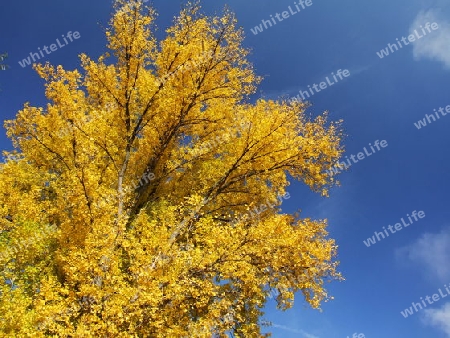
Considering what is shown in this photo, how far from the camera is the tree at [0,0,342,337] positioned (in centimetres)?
1262

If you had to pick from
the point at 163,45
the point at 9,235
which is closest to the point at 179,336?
the point at 9,235

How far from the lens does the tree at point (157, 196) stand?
1262 cm

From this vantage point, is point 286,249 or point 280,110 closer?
point 286,249

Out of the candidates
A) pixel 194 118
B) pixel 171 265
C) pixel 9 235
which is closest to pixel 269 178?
pixel 194 118

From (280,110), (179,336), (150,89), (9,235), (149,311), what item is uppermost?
(150,89)

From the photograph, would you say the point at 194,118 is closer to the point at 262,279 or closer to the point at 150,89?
the point at 150,89

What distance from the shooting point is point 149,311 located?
40.1 ft

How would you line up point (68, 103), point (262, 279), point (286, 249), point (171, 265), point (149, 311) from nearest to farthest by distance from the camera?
point (149, 311)
point (171, 265)
point (262, 279)
point (286, 249)
point (68, 103)

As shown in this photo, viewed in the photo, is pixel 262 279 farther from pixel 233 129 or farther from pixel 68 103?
pixel 68 103

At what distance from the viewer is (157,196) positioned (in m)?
20.3

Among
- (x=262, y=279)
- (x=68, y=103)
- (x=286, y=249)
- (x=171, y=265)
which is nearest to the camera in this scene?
(x=171, y=265)

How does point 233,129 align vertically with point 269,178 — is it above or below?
above

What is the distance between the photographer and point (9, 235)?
47.1 feet

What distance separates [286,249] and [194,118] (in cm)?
868
